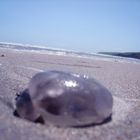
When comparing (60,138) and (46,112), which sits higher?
(46,112)

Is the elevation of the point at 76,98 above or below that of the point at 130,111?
above

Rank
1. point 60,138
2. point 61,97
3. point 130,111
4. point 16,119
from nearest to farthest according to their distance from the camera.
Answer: point 60,138 → point 61,97 → point 16,119 → point 130,111

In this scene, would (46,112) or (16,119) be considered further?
(16,119)

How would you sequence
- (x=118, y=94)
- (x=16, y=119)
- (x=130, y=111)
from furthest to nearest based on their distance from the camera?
(x=118, y=94) < (x=130, y=111) < (x=16, y=119)

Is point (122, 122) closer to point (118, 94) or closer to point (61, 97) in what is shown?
point (61, 97)

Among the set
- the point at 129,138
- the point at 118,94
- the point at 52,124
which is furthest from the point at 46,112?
the point at 118,94

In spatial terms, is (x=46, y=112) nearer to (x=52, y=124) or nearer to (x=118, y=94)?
(x=52, y=124)

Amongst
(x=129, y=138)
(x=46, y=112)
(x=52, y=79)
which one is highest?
(x=52, y=79)

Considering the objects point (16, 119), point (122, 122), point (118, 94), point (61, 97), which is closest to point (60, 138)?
point (61, 97)

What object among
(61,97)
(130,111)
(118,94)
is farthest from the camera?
(118,94)
